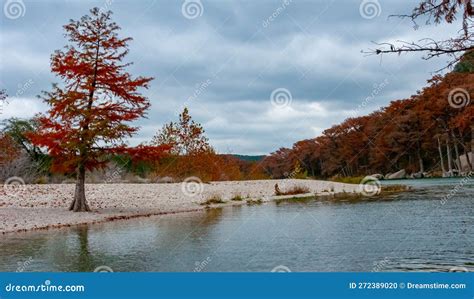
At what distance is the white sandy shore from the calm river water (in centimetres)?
183

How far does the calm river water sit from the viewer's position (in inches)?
340

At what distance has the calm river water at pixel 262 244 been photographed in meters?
8.64

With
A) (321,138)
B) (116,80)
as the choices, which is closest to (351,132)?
(321,138)

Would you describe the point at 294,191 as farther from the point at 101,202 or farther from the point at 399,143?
the point at 399,143

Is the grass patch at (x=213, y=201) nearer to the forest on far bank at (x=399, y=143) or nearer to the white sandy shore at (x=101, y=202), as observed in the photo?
the white sandy shore at (x=101, y=202)

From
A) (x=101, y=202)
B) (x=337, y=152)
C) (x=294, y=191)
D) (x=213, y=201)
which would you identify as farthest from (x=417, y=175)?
(x=101, y=202)

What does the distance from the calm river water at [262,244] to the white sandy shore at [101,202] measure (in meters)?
1.83

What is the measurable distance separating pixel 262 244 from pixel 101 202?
13890mm

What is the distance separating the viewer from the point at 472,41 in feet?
16.9

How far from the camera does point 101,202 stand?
910 inches

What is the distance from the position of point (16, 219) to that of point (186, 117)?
2479cm

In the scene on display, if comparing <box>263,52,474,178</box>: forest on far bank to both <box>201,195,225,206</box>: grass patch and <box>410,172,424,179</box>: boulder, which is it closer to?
<box>410,172,424,179</box>: boulder

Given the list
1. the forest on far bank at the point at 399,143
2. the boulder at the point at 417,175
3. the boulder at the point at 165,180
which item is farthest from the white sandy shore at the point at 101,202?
the boulder at the point at 417,175

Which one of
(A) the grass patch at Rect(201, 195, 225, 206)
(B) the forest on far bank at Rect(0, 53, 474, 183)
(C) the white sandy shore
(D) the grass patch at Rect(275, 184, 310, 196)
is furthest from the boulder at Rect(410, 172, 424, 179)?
(A) the grass patch at Rect(201, 195, 225, 206)
